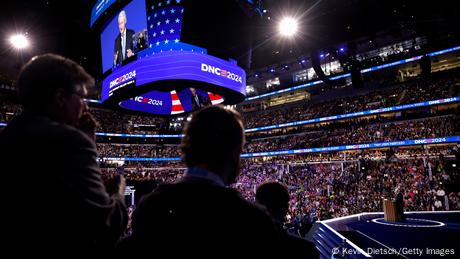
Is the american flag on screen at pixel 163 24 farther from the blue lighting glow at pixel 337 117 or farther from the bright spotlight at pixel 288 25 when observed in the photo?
the blue lighting glow at pixel 337 117

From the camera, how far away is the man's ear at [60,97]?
1.23m

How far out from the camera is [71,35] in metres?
12.4

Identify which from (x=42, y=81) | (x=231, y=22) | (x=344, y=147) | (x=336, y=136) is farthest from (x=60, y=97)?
(x=336, y=136)

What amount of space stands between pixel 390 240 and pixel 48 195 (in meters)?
9.91

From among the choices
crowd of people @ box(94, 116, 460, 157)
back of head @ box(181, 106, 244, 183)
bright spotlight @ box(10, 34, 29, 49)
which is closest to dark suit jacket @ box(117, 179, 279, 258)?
back of head @ box(181, 106, 244, 183)

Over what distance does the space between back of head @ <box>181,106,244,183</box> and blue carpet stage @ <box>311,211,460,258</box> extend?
5.31 meters

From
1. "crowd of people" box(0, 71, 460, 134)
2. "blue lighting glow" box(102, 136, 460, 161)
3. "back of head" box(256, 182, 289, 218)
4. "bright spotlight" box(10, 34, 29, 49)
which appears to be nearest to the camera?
"back of head" box(256, 182, 289, 218)

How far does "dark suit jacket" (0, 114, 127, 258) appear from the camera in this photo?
3.23 feet

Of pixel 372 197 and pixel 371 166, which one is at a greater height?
pixel 371 166

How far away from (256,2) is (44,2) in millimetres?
8497

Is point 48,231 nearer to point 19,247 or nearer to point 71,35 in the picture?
point 19,247

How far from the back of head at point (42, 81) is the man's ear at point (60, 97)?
0.01 metres

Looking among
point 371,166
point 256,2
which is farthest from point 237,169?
point 371,166

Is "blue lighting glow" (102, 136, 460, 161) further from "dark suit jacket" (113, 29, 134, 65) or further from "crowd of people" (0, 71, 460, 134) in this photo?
"dark suit jacket" (113, 29, 134, 65)
